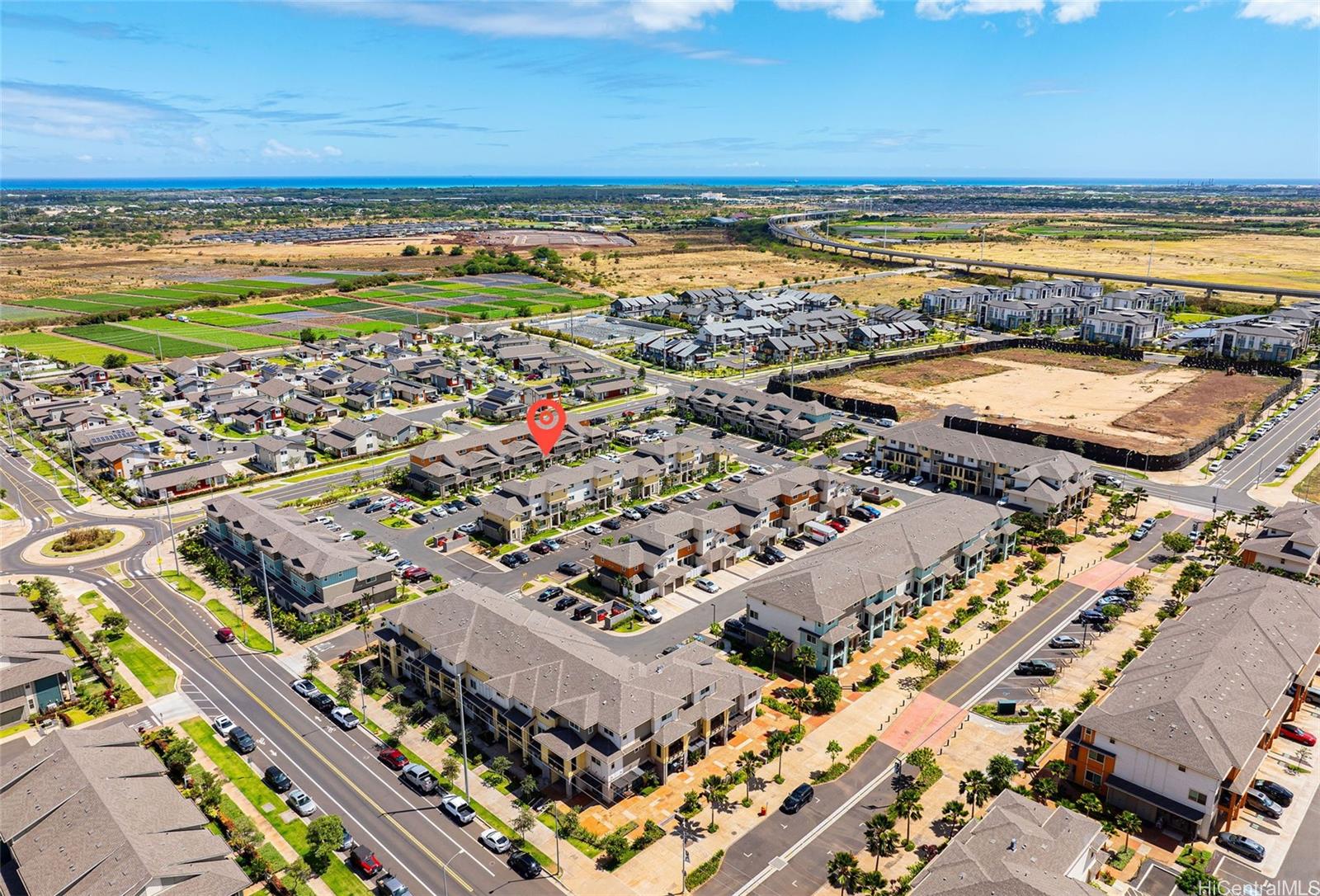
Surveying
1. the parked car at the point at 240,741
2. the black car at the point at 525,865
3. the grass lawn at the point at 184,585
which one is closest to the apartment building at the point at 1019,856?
the black car at the point at 525,865

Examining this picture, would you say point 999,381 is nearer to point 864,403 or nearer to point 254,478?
point 864,403

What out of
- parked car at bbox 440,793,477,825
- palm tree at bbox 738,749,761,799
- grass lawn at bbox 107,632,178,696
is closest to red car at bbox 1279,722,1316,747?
palm tree at bbox 738,749,761,799

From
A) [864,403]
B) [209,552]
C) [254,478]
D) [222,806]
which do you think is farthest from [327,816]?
[864,403]

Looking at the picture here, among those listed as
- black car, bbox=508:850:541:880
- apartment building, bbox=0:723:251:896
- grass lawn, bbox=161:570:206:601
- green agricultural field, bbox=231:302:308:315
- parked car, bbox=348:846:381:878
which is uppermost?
green agricultural field, bbox=231:302:308:315

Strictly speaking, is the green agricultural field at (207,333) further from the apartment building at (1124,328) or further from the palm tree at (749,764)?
the apartment building at (1124,328)

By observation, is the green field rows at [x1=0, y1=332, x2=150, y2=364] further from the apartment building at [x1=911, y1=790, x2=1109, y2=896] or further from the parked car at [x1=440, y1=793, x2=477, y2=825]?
the apartment building at [x1=911, y1=790, x2=1109, y2=896]

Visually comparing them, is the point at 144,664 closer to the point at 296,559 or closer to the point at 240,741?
the point at 296,559

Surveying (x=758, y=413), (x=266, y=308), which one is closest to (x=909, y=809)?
(x=758, y=413)
